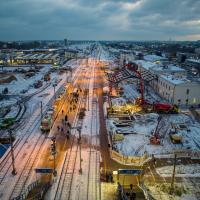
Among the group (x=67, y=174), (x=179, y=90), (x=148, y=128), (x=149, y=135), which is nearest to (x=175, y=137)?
(x=149, y=135)

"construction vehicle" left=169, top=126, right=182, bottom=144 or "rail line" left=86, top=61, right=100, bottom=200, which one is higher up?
"construction vehicle" left=169, top=126, right=182, bottom=144

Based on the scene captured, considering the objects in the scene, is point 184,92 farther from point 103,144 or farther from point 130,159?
point 130,159

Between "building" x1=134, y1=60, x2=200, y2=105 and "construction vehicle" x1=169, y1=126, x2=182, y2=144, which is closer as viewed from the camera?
"construction vehicle" x1=169, y1=126, x2=182, y2=144

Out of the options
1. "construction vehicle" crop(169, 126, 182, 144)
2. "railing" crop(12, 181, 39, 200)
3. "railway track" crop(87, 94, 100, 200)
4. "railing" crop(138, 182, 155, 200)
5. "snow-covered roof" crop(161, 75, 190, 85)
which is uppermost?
"snow-covered roof" crop(161, 75, 190, 85)

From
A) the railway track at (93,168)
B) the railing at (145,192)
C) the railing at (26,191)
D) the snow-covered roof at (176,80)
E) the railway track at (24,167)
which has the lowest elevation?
the railway track at (24,167)

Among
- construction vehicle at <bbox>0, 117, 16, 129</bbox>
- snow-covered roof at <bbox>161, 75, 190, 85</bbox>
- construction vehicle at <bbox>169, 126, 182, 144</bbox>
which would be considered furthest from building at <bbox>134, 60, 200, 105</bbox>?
construction vehicle at <bbox>0, 117, 16, 129</bbox>

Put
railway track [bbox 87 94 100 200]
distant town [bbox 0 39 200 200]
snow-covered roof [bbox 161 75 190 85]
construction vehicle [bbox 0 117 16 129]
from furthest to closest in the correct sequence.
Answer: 1. snow-covered roof [bbox 161 75 190 85]
2. construction vehicle [bbox 0 117 16 129]
3. distant town [bbox 0 39 200 200]
4. railway track [bbox 87 94 100 200]

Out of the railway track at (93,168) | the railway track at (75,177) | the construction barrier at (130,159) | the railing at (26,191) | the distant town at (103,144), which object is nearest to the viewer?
Result: the railing at (26,191)

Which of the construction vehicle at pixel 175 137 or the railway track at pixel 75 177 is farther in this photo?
the construction vehicle at pixel 175 137

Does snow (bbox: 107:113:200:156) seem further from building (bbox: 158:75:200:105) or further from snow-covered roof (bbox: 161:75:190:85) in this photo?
snow-covered roof (bbox: 161:75:190:85)

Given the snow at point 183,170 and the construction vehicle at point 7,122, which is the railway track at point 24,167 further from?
the snow at point 183,170

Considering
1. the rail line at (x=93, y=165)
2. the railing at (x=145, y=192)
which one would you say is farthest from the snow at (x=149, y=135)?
the railing at (x=145, y=192)

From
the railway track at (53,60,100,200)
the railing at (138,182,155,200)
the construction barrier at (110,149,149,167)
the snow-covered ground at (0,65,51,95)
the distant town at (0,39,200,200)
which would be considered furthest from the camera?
the snow-covered ground at (0,65,51,95)
